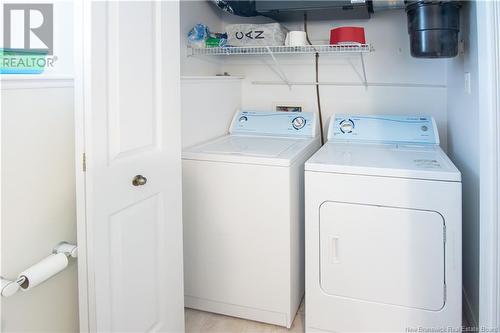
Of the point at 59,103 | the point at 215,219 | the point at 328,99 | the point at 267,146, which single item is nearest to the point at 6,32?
the point at 59,103

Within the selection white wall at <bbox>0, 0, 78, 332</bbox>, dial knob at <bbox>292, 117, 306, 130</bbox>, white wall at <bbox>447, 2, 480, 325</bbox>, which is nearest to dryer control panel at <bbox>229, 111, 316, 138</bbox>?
dial knob at <bbox>292, 117, 306, 130</bbox>

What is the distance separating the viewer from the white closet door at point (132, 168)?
4.20ft

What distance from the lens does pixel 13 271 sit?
1216 mm

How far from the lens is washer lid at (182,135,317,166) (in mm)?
1992

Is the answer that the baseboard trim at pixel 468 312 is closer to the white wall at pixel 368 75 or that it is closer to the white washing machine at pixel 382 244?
the white washing machine at pixel 382 244

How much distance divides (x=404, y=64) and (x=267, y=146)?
45.8 inches

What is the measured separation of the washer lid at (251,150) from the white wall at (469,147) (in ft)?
2.74

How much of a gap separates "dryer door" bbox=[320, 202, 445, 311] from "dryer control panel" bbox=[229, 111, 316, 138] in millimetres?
888

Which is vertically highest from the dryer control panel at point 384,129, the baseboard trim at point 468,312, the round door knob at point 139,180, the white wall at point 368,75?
the white wall at point 368,75

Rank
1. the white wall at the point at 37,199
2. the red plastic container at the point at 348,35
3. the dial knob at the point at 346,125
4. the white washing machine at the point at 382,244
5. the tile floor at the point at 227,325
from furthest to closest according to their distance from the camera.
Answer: the dial knob at the point at 346,125 < the red plastic container at the point at 348,35 < the tile floor at the point at 227,325 < the white washing machine at the point at 382,244 < the white wall at the point at 37,199

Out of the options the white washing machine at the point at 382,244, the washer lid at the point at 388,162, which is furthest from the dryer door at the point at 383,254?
the washer lid at the point at 388,162

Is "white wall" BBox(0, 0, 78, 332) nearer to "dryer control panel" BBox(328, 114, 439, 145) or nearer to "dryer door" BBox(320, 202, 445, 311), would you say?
"dryer door" BBox(320, 202, 445, 311)

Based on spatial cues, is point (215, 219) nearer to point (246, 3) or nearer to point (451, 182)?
point (451, 182)

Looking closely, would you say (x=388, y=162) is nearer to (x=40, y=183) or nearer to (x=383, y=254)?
(x=383, y=254)
